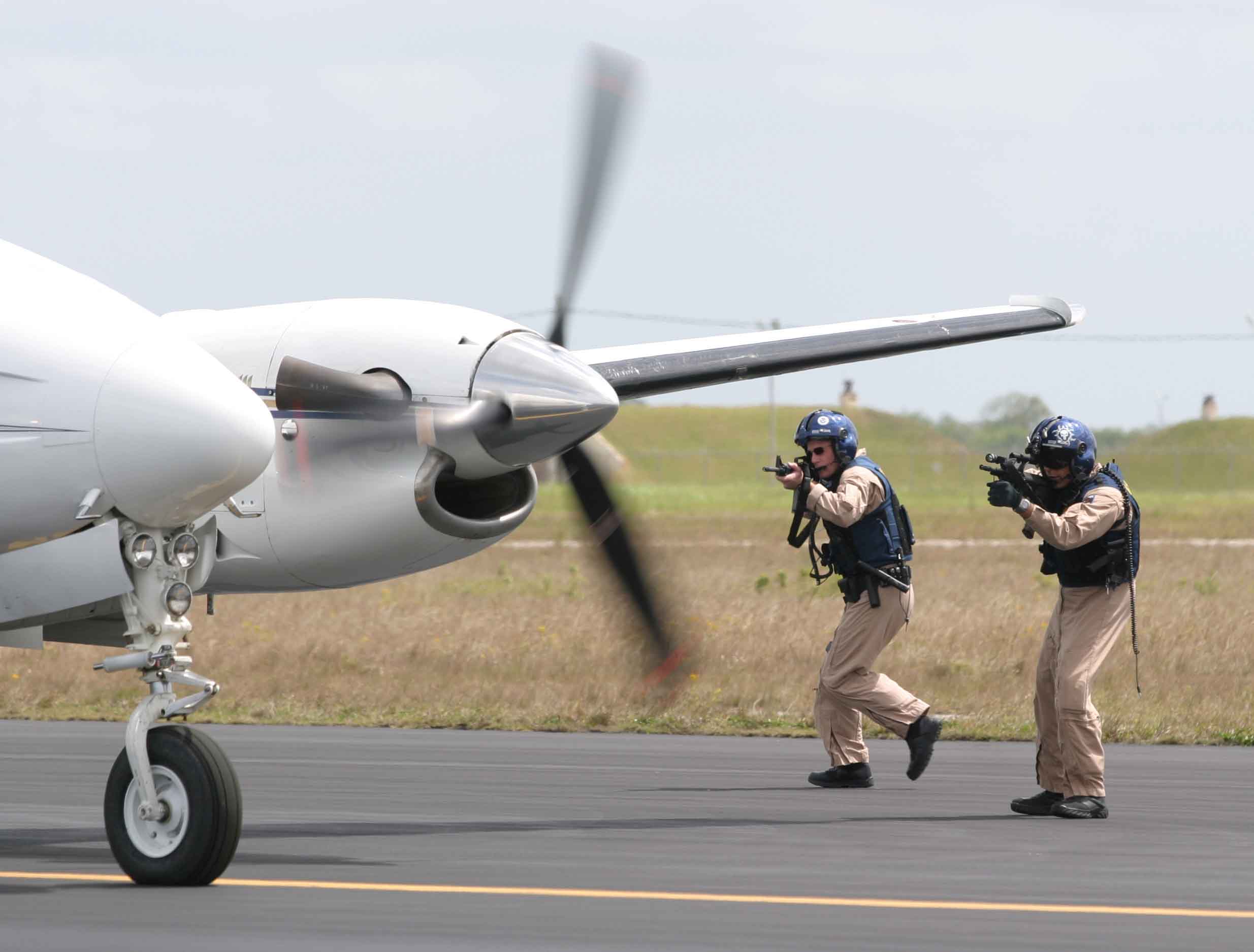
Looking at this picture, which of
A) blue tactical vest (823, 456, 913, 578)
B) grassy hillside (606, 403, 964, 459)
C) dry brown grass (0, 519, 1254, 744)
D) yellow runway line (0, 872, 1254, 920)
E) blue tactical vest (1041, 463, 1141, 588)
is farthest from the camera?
grassy hillside (606, 403, 964, 459)

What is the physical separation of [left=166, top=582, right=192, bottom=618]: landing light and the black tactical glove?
4.40m

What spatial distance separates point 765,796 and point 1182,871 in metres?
3.36

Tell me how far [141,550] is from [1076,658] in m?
5.19

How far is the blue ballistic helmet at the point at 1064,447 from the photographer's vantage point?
1134cm

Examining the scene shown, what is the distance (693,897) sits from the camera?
8141 mm

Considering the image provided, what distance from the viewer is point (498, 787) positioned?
12.1m

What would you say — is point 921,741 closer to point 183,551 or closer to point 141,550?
point 183,551

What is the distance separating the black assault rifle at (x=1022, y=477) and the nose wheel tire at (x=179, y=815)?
4.79m

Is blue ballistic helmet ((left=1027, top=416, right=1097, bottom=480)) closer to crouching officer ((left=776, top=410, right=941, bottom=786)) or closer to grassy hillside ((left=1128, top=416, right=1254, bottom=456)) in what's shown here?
crouching officer ((left=776, top=410, right=941, bottom=786))

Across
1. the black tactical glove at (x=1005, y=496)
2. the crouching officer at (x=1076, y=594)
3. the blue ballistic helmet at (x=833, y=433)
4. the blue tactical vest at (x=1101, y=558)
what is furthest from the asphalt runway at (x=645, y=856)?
the blue ballistic helmet at (x=833, y=433)

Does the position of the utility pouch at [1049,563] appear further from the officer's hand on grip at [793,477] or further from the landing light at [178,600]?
the landing light at [178,600]

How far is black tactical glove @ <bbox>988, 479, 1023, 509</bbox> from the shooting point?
1086 cm

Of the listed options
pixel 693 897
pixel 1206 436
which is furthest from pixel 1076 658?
pixel 1206 436

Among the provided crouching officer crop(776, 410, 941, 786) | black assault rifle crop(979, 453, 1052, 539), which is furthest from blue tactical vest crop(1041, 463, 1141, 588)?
crouching officer crop(776, 410, 941, 786)
